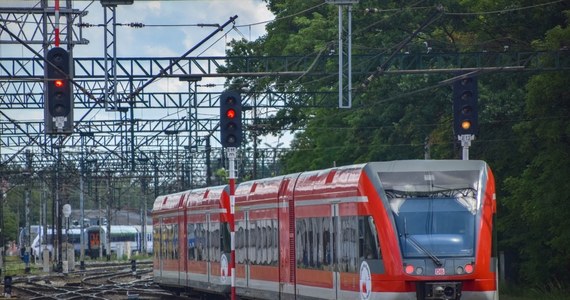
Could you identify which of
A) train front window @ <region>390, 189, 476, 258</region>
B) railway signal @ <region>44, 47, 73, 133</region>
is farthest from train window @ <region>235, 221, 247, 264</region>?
train front window @ <region>390, 189, 476, 258</region>

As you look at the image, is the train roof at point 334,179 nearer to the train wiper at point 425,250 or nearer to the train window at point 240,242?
the train window at point 240,242

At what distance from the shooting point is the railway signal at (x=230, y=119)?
26.5 meters

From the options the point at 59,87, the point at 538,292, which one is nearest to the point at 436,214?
the point at 59,87

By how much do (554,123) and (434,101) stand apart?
9.79m

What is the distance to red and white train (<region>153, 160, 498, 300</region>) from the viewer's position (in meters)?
21.2

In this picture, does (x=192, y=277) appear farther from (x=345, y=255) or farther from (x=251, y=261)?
(x=345, y=255)

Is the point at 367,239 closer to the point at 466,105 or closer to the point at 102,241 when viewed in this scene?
the point at 466,105

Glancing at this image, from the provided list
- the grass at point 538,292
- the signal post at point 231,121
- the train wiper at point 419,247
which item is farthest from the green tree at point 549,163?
the train wiper at point 419,247

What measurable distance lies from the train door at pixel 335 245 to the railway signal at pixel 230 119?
2986 mm

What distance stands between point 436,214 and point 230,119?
6203 mm

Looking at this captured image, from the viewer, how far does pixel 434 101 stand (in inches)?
1806

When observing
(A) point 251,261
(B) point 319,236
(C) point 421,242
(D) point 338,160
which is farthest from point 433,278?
(D) point 338,160

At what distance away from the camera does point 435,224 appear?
71.2 ft

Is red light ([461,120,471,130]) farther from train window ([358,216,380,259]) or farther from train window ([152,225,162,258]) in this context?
train window ([152,225,162,258])
